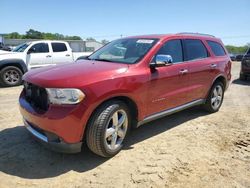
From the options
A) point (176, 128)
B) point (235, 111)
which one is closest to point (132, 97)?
point (176, 128)

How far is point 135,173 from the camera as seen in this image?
337 cm

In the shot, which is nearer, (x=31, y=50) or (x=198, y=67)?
(x=198, y=67)

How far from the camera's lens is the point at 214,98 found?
6031 mm

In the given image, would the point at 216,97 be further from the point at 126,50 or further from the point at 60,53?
the point at 60,53

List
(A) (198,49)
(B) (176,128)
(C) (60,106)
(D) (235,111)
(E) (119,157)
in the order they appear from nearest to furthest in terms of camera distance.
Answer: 1. (C) (60,106)
2. (E) (119,157)
3. (B) (176,128)
4. (A) (198,49)
5. (D) (235,111)

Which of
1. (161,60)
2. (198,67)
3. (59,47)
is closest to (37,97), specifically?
(161,60)

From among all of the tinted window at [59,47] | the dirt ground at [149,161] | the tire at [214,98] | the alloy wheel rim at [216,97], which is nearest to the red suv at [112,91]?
the dirt ground at [149,161]

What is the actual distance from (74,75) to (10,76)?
283 inches

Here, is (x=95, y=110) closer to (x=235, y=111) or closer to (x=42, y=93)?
(x=42, y=93)

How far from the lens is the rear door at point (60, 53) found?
1098cm

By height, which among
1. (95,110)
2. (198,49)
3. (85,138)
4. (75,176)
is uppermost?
(198,49)

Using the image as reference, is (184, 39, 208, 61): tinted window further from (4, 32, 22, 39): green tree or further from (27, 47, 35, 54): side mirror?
(4, 32, 22, 39): green tree

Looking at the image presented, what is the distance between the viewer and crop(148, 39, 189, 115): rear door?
13.7ft

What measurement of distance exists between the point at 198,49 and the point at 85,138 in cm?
323
